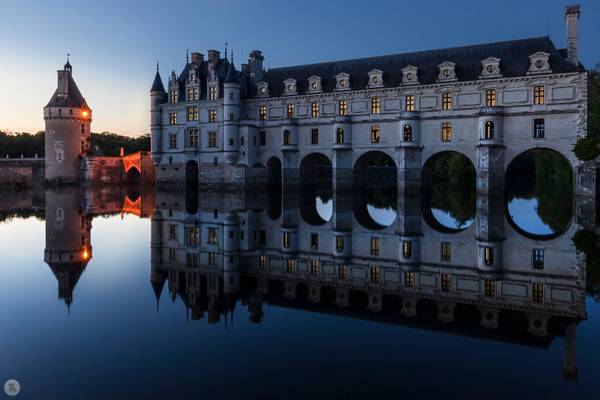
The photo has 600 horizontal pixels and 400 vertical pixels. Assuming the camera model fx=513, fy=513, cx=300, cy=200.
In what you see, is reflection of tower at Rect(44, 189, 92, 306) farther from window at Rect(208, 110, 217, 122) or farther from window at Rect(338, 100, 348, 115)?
window at Rect(338, 100, 348, 115)

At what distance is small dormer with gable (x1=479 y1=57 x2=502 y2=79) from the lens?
35.8m

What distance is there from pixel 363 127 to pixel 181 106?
1882 cm

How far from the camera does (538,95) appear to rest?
34.5 m

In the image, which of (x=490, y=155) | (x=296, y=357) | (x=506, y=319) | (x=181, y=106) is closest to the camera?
(x=296, y=357)

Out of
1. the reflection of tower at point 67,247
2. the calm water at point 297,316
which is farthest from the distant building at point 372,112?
the reflection of tower at point 67,247

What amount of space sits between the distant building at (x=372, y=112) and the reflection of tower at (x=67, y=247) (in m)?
21.4

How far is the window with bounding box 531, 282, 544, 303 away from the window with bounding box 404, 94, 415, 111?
97.0 feet

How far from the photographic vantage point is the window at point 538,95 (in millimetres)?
34344

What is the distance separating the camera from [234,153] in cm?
4584

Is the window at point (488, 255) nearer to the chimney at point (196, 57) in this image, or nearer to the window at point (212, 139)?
the window at point (212, 139)

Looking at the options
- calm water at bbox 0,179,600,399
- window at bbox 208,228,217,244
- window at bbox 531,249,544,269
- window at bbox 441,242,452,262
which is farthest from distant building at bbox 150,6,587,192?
window at bbox 208,228,217,244

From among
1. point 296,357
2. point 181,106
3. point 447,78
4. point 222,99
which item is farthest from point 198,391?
point 181,106

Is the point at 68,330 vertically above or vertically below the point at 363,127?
below

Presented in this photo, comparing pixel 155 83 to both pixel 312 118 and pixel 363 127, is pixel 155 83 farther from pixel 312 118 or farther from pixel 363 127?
pixel 363 127
